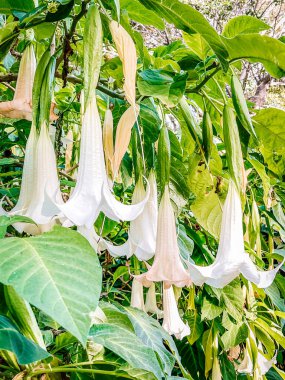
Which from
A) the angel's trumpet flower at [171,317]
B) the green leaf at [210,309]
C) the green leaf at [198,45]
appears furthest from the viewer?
the green leaf at [210,309]

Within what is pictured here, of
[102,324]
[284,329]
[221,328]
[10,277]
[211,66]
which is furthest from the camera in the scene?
[284,329]

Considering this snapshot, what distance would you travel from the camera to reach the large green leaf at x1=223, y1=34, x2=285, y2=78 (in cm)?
61

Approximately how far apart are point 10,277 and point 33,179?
190 mm

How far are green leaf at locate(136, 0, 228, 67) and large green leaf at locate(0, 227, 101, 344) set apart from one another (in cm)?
30

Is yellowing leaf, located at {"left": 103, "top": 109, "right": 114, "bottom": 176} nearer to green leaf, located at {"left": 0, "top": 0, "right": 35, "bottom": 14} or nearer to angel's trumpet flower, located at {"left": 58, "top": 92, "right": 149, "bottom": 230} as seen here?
angel's trumpet flower, located at {"left": 58, "top": 92, "right": 149, "bottom": 230}

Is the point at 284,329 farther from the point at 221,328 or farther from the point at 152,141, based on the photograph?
the point at 152,141

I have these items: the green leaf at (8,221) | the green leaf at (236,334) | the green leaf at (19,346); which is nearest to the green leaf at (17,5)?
A: the green leaf at (8,221)

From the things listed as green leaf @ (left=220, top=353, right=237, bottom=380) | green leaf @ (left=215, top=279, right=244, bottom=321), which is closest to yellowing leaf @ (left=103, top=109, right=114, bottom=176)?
green leaf @ (left=215, top=279, right=244, bottom=321)

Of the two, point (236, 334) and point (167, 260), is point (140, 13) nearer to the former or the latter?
point (167, 260)

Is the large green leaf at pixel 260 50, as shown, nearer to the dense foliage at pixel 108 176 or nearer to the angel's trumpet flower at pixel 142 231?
the dense foliage at pixel 108 176

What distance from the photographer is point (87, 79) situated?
0.51 meters

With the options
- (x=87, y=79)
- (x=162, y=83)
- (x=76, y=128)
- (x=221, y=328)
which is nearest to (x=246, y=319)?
(x=221, y=328)

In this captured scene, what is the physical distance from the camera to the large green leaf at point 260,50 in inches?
23.9

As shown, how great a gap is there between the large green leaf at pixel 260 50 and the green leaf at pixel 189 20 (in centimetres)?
3
